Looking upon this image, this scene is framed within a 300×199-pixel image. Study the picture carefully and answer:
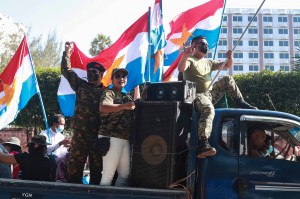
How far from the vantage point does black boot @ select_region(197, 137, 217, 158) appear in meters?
4.37

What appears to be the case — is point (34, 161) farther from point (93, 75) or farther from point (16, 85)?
point (16, 85)

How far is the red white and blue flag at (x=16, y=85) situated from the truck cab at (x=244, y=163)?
5.13 meters

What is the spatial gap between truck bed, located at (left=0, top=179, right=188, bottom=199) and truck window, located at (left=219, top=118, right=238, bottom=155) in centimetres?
68

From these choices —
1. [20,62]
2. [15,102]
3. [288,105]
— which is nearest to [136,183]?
[15,102]

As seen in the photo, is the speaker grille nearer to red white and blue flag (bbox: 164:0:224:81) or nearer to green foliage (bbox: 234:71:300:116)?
red white and blue flag (bbox: 164:0:224:81)

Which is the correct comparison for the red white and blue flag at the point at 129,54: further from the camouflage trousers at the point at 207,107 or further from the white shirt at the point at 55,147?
the camouflage trousers at the point at 207,107

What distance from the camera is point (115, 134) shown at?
4.71 metres

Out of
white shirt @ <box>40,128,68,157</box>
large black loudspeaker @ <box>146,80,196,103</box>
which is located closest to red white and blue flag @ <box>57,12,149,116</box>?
white shirt @ <box>40,128,68,157</box>

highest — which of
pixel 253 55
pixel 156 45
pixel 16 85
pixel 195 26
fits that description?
pixel 253 55

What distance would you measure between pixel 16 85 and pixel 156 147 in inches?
207

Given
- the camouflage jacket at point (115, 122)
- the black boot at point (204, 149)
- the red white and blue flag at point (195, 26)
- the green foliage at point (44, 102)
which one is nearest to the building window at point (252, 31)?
the green foliage at point (44, 102)

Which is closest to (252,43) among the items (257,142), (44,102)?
(44,102)

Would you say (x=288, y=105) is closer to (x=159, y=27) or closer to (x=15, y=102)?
(x=159, y=27)

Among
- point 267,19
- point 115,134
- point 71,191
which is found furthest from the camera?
point 267,19
